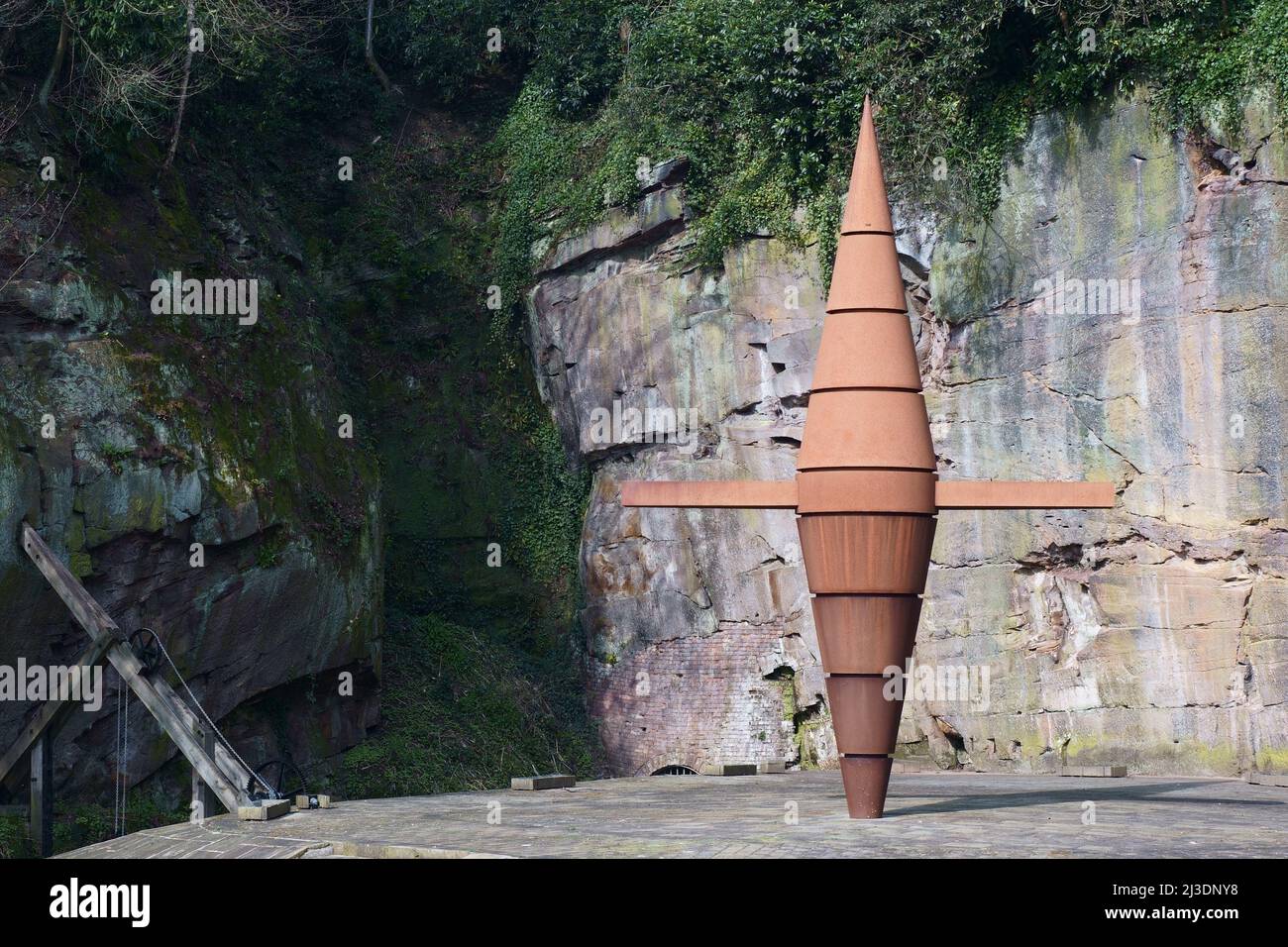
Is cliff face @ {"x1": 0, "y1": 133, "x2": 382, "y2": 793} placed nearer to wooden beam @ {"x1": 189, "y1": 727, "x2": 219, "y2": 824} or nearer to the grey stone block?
wooden beam @ {"x1": 189, "y1": 727, "x2": 219, "y2": 824}

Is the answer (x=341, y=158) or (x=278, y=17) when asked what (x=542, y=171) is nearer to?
(x=341, y=158)

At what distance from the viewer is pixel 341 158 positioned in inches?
1001

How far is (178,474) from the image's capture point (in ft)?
57.7

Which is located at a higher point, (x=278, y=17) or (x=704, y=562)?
(x=278, y=17)

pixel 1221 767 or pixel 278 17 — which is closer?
pixel 1221 767

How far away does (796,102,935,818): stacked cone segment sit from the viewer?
428 inches

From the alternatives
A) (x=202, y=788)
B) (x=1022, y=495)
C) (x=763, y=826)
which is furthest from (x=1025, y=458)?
(x=202, y=788)

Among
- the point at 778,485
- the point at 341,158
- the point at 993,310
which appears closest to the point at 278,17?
the point at 341,158

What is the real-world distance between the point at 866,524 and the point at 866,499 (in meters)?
0.18

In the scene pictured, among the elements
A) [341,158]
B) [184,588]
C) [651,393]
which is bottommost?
[184,588]

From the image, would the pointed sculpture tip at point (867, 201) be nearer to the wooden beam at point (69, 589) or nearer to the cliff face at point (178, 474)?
the wooden beam at point (69, 589)

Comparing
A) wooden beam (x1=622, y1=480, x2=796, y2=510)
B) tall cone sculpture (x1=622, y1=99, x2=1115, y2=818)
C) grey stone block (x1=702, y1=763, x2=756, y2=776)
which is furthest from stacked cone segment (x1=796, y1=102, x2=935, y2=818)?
grey stone block (x1=702, y1=763, x2=756, y2=776)

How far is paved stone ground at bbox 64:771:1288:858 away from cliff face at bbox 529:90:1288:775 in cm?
315

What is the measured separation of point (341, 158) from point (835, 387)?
1636cm
